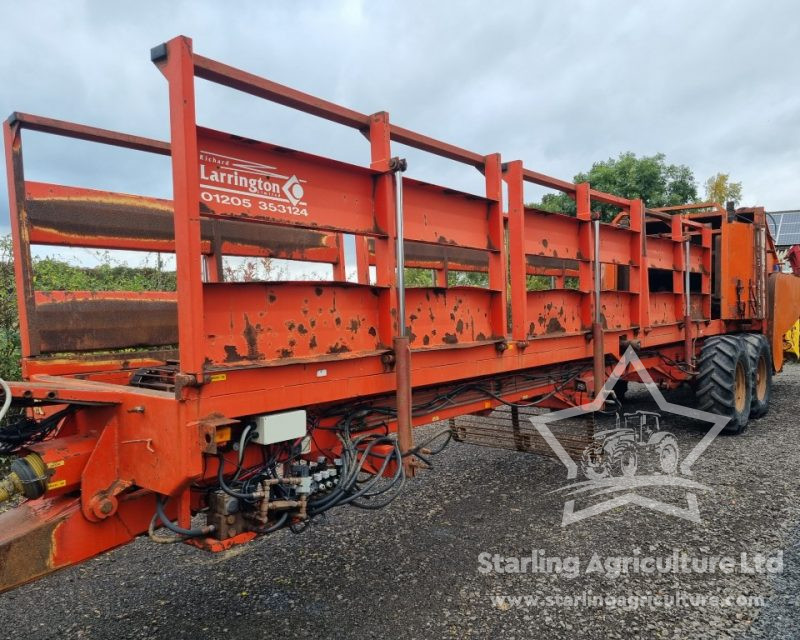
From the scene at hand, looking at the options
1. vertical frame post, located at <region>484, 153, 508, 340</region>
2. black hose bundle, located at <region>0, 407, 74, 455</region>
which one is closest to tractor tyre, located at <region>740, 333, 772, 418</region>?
vertical frame post, located at <region>484, 153, 508, 340</region>

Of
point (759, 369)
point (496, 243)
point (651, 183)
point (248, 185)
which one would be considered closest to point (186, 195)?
point (248, 185)

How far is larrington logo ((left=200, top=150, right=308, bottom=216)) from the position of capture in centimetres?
213

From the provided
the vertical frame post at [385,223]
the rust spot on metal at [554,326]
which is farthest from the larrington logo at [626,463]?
the vertical frame post at [385,223]

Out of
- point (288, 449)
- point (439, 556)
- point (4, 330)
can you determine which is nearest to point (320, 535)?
point (439, 556)

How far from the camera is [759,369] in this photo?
7.27m

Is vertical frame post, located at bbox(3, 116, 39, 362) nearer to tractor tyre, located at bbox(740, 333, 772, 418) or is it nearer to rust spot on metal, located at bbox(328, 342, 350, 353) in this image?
rust spot on metal, located at bbox(328, 342, 350, 353)

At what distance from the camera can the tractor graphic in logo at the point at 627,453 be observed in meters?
4.70

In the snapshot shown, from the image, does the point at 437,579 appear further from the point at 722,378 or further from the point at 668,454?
the point at 722,378

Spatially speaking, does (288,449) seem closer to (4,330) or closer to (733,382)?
(4,330)

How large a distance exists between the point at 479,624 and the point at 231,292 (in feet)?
6.61

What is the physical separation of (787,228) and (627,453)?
50.1 ft

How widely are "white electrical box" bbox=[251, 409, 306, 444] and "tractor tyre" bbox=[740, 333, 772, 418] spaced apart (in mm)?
5955

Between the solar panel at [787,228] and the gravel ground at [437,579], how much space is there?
1421 cm

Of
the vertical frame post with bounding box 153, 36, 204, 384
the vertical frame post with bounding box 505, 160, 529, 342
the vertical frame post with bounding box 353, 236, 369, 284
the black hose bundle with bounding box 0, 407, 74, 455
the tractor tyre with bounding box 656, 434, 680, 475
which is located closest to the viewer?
the vertical frame post with bounding box 153, 36, 204, 384
